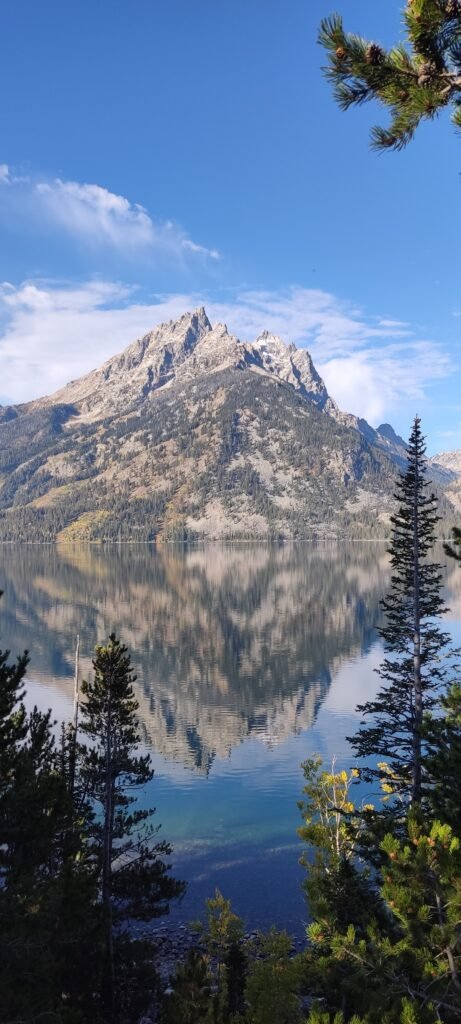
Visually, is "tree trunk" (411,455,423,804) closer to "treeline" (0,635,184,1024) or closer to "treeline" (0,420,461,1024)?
"treeline" (0,420,461,1024)

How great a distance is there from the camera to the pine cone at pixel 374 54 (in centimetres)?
754

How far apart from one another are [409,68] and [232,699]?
98.4 metres

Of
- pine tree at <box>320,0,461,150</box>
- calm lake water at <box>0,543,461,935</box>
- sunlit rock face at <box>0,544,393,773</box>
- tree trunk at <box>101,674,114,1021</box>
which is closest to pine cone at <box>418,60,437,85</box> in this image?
pine tree at <box>320,0,461,150</box>

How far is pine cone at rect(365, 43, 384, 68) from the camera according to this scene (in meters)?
7.54

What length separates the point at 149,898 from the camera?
96.3 feet

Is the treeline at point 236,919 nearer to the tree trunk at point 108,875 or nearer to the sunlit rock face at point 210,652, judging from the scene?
the tree trunk at point 108,875

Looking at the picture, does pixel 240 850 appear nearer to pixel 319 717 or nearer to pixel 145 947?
pixel 145 947

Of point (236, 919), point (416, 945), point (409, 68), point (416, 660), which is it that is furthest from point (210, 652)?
point (409, 68)

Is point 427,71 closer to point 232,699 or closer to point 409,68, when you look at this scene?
point 409,68

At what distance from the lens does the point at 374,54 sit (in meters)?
7.56

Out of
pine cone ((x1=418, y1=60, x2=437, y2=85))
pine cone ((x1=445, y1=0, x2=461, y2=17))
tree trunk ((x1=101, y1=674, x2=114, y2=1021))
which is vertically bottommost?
tree trunk ((x1=101, y1=674, x2=114, y2=1021))

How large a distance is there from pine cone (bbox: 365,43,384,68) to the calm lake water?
44.7 m

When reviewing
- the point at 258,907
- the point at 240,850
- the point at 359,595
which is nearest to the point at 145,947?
the point at 258,907

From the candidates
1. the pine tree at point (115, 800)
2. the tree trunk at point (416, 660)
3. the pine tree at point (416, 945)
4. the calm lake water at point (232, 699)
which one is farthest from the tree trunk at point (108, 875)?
the pine tree at point (416, 945)
